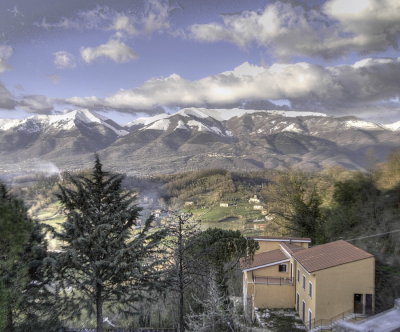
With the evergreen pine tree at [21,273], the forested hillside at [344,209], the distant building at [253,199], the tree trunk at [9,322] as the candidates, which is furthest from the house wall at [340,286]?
the distant building at [253,199]

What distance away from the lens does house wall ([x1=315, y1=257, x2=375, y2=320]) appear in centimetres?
1617

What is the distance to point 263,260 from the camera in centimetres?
2186

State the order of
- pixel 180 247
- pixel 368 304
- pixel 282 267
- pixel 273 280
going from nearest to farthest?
1. pixel 180 247
2. pixel 368 304
3. pixel 273 280
4. pixel 282 267

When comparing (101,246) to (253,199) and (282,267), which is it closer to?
(282,267)

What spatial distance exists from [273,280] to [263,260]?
135 cm

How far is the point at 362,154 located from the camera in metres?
20.3

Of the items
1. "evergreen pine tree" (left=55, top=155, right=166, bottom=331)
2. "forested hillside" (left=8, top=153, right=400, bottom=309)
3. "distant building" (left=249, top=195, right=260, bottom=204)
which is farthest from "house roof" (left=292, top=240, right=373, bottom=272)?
"distant building" (left=249, top=195, right=260, bottom=204)

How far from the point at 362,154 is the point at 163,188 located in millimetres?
70964

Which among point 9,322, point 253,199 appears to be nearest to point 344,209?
point 9,322

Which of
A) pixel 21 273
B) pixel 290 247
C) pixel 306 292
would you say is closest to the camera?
pixel 21 273

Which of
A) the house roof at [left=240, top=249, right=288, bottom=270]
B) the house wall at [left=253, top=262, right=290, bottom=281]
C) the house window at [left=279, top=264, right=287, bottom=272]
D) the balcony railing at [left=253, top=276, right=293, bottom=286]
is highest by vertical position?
the house roof at [left=240, top=249, right=288, bottom=270]

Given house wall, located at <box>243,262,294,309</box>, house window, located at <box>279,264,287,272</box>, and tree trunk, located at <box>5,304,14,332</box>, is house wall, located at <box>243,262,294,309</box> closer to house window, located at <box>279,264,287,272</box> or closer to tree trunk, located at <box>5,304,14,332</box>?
house window, located at <box>279,264,287,272</box>

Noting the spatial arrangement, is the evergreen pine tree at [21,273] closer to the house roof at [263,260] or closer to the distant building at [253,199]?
the house roof at [263,260]

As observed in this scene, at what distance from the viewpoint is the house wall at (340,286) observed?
16172 millimetres
